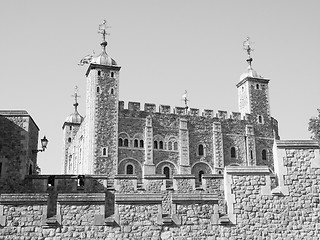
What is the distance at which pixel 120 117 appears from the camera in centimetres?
4528

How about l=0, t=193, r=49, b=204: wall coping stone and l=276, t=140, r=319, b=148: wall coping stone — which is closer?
A: l=0, t=193, r=49, b=204: wall coping stone

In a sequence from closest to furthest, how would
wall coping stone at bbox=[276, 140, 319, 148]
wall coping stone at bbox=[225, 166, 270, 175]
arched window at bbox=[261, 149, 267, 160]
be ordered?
wall coping stone at bbox=[225, 166, 270, 175], wall coping stone at bbox=[276, 140, 319, 148], arched window at bbox=[261, 149, 267, 160]

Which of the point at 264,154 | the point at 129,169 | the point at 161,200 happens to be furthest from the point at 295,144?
the point at 264,154

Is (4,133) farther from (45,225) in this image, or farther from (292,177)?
(292,177)

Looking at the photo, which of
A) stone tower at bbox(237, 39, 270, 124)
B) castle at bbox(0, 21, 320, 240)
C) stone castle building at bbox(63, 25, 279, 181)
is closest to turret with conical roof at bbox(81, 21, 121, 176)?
stone castle building at bbox(63, 25, 279, 181)

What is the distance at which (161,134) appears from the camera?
153ft

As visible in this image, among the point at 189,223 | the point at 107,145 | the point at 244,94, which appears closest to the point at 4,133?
the point at 189,223

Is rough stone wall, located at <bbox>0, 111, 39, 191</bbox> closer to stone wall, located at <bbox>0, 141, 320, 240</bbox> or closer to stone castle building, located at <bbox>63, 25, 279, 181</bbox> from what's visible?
stone wall, located at <bbox>0, 141, 320, 240</bbox>

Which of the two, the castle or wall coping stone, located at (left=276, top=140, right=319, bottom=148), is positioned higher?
wall coping stone, located at (left=276, top=140, right=319, bottom=148)

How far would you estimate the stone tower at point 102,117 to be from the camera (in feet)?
141

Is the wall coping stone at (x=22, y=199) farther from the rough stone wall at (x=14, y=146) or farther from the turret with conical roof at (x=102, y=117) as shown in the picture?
the turret with conical roof at (x=102, y=117)

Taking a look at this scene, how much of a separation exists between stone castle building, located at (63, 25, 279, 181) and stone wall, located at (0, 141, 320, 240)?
31586 mm

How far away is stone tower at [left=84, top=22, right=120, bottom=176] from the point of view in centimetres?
4312

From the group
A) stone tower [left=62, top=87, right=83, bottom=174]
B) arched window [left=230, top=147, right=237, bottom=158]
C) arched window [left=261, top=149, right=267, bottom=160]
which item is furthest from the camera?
stone tower [left=62, top=87, right=83, bottom=174]
